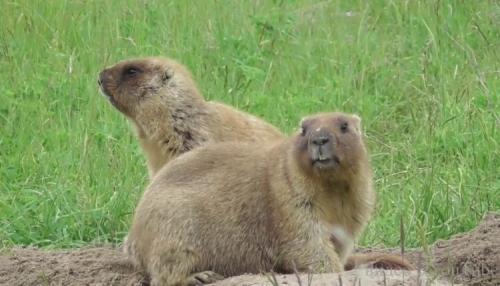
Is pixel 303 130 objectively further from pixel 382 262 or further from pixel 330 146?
pixel 382 262

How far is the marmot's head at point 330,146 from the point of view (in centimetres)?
546

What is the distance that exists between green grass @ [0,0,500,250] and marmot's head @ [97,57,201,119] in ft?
1.78

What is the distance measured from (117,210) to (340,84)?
272 cm

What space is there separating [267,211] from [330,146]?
0.44 meters

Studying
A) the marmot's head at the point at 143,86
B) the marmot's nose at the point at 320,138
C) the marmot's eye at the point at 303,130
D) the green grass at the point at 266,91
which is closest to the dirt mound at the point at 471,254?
the green grass at the point at 266,91

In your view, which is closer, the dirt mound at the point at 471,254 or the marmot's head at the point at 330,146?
the marmot's head at the point at 330,146

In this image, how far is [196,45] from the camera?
32.9 ft

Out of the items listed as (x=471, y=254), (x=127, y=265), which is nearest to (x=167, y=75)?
(x=127, y=265)

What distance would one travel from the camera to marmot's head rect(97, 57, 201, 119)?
24.5 feet

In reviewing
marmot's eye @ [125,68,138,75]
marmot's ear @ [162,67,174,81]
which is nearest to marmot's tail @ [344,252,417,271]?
marmot's ear @ [162,67,174,81]

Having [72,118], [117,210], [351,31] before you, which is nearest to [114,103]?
[117,210]

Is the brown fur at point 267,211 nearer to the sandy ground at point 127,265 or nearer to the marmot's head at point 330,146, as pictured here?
the marmot's head at point 330,146

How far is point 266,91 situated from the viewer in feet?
31.0

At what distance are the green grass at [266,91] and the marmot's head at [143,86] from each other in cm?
54
